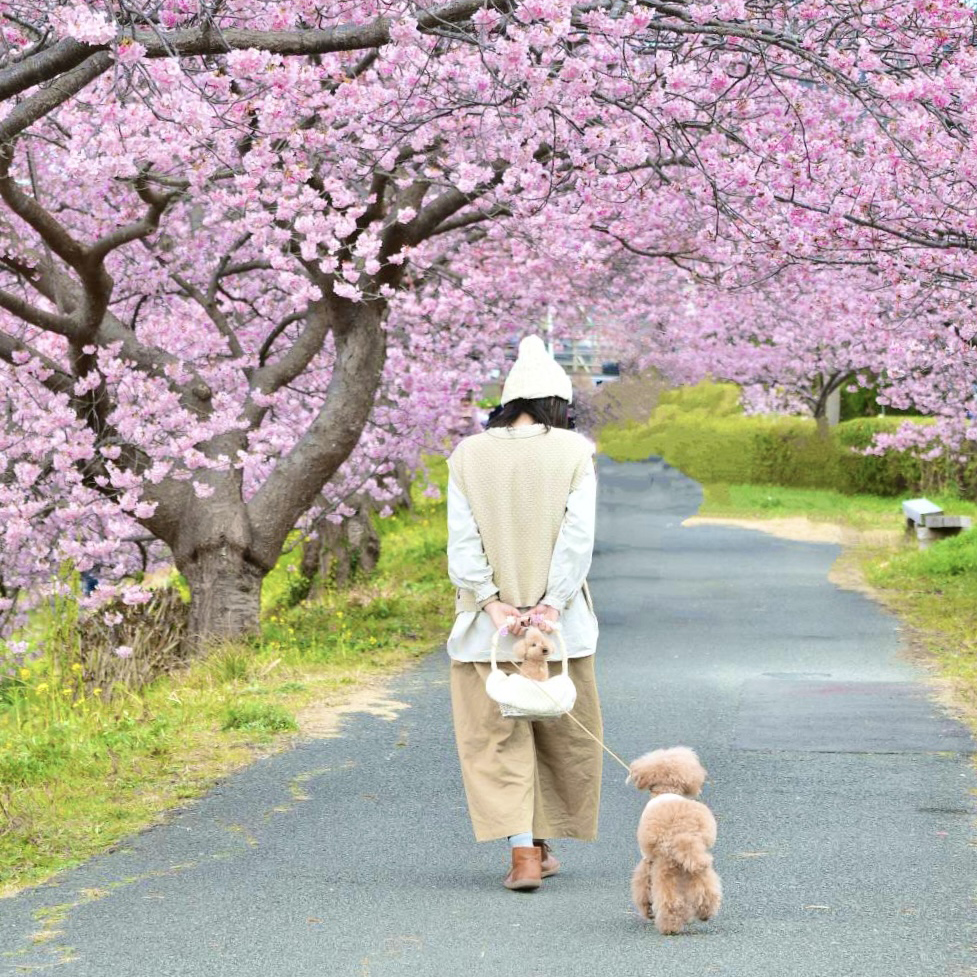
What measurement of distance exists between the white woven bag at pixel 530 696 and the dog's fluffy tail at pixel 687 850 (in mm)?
730

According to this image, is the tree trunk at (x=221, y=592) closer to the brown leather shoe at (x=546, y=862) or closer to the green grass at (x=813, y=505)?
the brown leather shoe at (x=546, y=862)

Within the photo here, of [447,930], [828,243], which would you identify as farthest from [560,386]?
[828,243]

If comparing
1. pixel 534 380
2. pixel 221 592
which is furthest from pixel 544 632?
pixel 221 592

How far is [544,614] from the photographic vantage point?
5.47 metres

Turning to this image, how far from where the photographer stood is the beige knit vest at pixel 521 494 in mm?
5555

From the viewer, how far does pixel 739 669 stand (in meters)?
11.6

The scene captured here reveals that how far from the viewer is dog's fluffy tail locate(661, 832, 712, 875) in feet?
15.3

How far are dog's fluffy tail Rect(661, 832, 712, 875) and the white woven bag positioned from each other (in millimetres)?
730

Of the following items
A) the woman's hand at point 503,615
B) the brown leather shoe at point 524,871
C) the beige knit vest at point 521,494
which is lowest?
the brown leather shoe at point 524,871

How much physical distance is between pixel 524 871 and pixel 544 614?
36.3 inches

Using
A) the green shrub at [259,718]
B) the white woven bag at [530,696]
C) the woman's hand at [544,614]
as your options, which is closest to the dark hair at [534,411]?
the woman's hand at [544,614]

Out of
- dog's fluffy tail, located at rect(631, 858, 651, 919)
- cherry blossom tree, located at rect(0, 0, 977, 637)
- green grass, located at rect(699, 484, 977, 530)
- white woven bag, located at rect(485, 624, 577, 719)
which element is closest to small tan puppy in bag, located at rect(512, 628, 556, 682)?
white woven bag, located at rect(485, 624, 577, 719)

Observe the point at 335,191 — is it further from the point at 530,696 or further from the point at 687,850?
the point at 687,850

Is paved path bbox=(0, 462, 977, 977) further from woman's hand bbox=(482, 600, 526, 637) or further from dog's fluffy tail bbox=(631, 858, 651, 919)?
woman's hand bbox=(482, 600, 526, 637)
